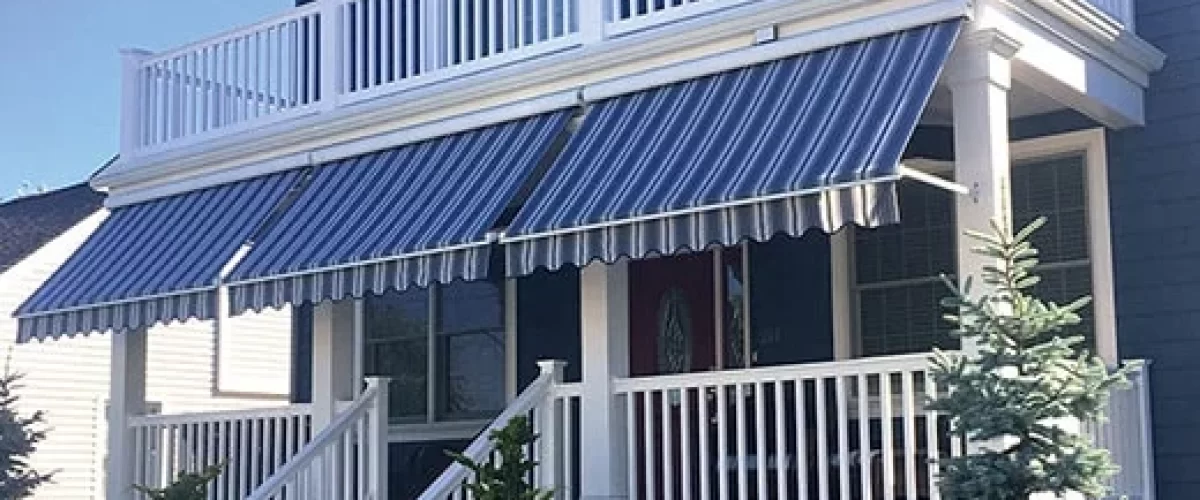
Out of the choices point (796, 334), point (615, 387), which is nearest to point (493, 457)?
point (615, 387)

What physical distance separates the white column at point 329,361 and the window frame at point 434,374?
2.53 feet

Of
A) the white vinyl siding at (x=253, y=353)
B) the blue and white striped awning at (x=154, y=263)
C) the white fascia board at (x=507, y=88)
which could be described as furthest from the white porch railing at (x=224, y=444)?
the white vinyl siding at (x=253, y=353)

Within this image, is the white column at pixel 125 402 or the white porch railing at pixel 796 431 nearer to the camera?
the white porch railing at pixel 796 431

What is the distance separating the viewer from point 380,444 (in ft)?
32.9

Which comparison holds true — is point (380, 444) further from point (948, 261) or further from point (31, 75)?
point (31, 75)

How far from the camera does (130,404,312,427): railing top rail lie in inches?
435

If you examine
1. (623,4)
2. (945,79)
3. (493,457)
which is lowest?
(493,457)

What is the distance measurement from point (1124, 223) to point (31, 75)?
63.4 ft

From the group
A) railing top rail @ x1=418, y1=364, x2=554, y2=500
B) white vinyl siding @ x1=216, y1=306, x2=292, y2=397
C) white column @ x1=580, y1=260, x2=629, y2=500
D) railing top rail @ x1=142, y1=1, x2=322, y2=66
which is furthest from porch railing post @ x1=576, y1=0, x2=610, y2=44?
white vinyl siding @ x1=216, y1=306, x2=292, y2=397

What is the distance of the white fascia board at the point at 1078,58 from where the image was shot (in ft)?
25.5

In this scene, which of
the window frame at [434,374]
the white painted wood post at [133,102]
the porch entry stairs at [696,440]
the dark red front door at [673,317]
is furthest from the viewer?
the white painted wood post at [133,102]

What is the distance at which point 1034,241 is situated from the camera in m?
9.55

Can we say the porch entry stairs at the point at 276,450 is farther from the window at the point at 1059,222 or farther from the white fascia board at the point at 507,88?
the window at the point at 1059,222

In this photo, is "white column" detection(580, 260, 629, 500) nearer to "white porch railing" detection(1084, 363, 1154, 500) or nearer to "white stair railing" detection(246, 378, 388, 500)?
"white stair railing" detection(246, 378, 388, 500)
